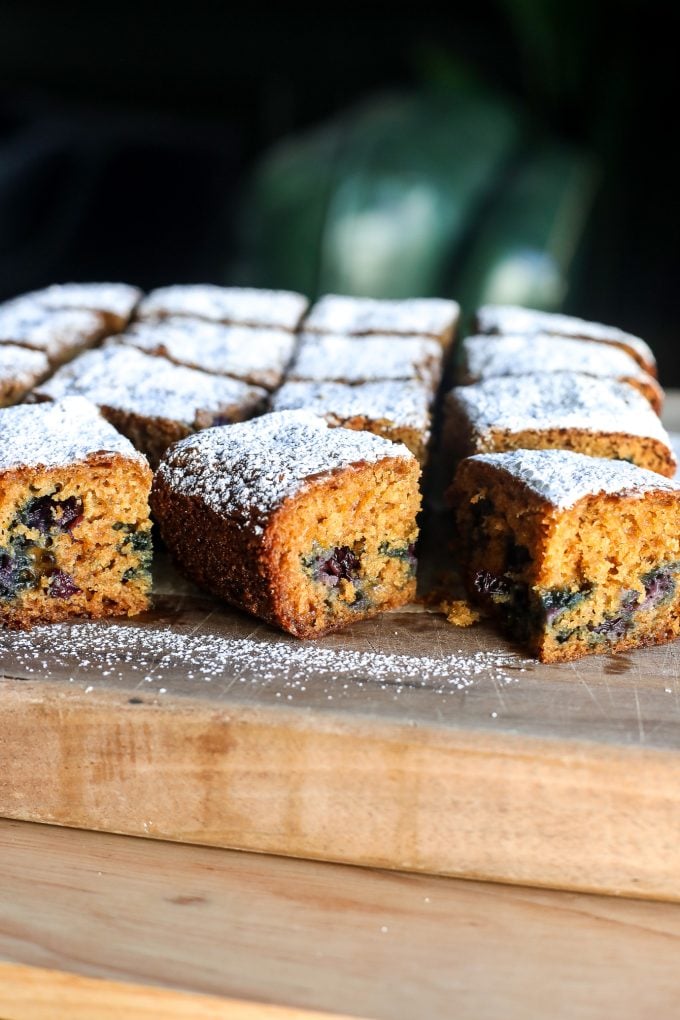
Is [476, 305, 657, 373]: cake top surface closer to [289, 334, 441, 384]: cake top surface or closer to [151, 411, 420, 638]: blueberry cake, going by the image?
[289, 334, 441, 384]: cake top surface

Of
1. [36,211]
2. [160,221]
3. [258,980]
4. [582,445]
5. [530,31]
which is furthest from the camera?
[160,221]

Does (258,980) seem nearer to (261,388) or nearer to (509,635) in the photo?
(509,635)

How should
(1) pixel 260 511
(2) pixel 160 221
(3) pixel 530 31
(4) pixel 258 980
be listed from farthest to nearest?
(2) pixel 160 221 < (3) pixel 530 31 < (1) pixel 260 511 < (4) pixel 258 980

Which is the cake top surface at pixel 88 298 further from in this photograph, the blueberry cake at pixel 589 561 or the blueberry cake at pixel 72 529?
the blueberry cake at pixel 589 561

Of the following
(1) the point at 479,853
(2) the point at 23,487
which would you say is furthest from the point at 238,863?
(2) the point at 23,487

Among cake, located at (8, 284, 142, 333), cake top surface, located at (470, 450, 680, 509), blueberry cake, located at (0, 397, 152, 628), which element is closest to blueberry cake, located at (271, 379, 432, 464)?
cake top surface, located at (470, 450, 680, 509)
